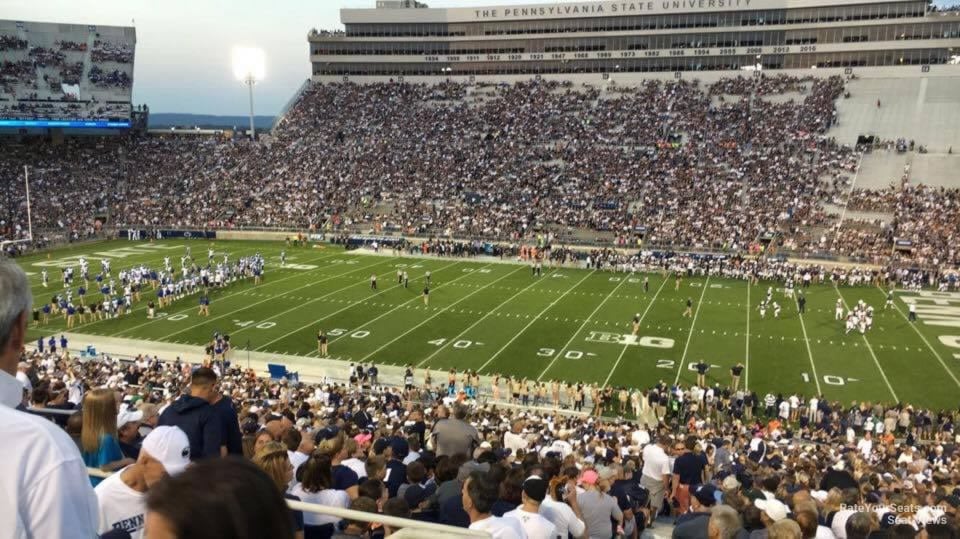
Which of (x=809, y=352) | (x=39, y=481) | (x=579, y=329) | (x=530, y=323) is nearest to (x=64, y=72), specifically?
(x=530, y=323)

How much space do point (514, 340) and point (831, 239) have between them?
22.8 m

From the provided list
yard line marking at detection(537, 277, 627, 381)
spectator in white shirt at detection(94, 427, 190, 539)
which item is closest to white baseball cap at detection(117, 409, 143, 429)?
spectator in white shirt at detection(94, 427, 190, 539)

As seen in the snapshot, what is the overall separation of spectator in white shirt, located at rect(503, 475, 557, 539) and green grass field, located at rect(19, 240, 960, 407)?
54.8 feet

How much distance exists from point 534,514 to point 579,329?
2220 cm

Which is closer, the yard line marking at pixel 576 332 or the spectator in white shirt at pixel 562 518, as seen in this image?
the spectator in white shirt at pixel 562 518

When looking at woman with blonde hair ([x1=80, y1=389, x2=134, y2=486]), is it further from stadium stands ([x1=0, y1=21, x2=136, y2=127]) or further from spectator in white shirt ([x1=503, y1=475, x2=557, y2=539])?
stadium stands ([x1=0, y1=21, x2=136, y2=127])

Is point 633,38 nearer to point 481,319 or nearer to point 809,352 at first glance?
point 481,319

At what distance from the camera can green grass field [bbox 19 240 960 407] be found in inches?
875

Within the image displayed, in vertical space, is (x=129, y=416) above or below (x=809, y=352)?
above

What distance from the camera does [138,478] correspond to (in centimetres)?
352

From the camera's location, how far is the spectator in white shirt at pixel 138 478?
3389mm

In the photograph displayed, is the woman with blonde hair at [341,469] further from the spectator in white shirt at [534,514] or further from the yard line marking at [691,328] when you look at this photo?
the yard line marking at [691,328]

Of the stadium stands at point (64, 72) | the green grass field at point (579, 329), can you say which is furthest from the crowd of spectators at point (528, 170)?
the green grass field at point (579, 329)

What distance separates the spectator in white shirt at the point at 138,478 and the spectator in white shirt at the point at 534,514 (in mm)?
2247
